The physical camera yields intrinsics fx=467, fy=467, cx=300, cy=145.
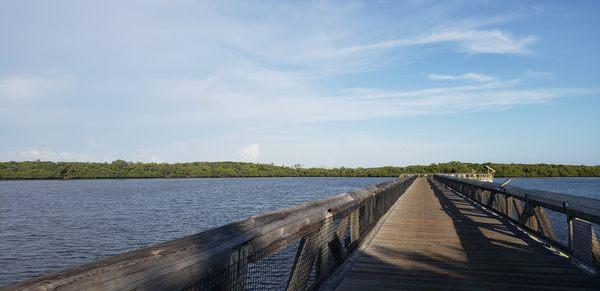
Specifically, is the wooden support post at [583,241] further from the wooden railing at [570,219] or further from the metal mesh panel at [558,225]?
the metal mesh panel at [558,225]

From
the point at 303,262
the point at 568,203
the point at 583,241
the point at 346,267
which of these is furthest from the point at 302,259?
the point at 568,203

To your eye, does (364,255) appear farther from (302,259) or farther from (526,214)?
(526,214)

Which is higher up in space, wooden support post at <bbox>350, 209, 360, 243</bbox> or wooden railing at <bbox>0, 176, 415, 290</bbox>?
wooden railing at <bbox>0, 176, 415, 290</bbox>

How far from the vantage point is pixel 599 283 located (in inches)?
230

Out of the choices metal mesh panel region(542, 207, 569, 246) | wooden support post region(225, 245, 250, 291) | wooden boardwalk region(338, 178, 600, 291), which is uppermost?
wooden support post region(225, 245, 250, 291)

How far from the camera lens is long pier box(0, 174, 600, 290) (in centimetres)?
240

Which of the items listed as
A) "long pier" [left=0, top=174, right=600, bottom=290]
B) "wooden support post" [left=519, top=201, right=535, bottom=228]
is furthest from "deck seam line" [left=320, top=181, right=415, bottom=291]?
"wooden support post" [left=519, top=201, right=535, bottom=228]

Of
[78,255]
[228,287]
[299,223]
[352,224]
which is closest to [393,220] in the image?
[352,224]

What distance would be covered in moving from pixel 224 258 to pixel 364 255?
16.8ft

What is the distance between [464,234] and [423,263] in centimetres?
362

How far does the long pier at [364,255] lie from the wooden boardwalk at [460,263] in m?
0.02

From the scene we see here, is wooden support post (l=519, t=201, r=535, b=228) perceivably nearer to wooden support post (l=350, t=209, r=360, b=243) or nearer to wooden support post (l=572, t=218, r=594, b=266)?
wooden support post (l=572, t=218, r=594, b=266)

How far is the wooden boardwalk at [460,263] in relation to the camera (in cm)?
601

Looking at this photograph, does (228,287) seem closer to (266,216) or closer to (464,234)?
(266,216)
